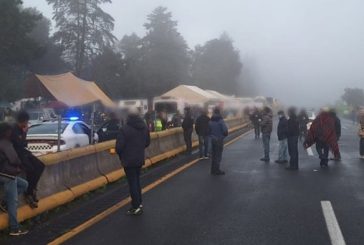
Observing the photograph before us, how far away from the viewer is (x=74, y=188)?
10.1 m

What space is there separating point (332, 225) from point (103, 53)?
197 feet

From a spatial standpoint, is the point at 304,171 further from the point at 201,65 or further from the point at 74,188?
the point at 201,65

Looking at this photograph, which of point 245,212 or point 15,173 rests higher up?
point 15,173

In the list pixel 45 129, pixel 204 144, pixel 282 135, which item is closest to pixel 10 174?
pixel 45 129

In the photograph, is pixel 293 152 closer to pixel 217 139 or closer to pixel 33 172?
pixel 217 139

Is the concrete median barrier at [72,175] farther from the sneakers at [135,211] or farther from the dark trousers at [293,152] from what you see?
the dark trousers at [293,152]

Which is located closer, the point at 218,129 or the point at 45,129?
the point at 218,129

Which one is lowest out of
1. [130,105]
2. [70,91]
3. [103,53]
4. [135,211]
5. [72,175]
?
[135,211]

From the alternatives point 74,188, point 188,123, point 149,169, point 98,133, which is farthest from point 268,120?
point 74,188

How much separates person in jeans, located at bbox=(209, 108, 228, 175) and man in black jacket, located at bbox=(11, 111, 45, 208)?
21.2ft

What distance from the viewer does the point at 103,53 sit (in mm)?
66188

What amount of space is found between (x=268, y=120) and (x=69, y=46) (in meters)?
55.5

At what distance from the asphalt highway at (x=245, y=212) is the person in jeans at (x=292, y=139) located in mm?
593

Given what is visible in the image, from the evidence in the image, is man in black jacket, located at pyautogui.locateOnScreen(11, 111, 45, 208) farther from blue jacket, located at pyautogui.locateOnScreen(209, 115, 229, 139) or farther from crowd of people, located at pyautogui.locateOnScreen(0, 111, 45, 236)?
blue jacket, located at pyautogui.locateOnScreen(209, 115, 229, 139)
